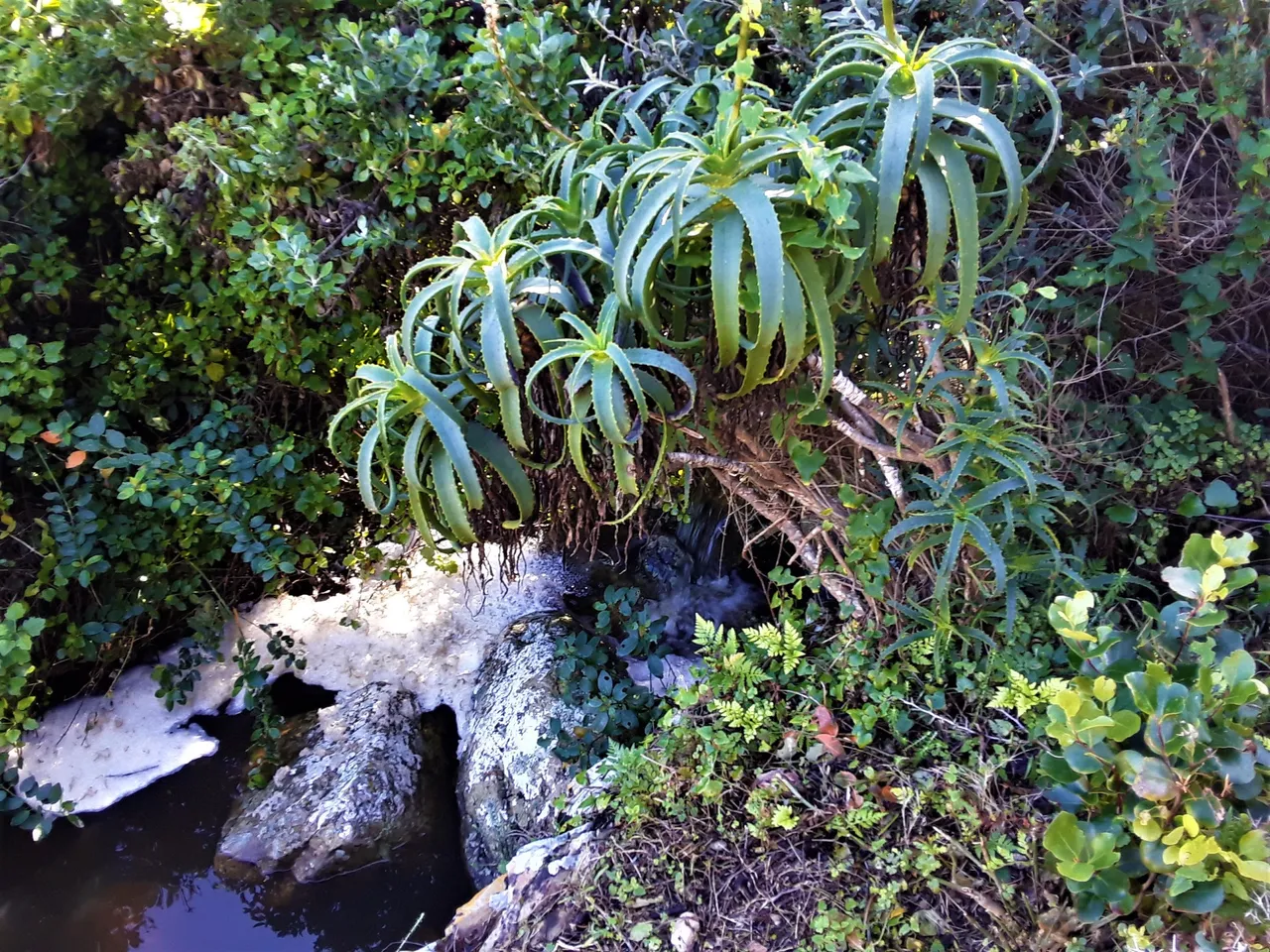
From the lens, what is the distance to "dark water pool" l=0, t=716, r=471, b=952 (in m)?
2.33

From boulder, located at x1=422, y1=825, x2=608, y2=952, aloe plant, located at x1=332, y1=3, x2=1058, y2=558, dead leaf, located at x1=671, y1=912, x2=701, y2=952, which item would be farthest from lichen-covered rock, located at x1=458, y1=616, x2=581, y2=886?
aloe plant, located at x1=332, y1=3, x2=1058, y2=558

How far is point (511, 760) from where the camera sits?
2418mm

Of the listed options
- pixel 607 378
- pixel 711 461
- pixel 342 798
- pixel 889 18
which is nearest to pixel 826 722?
pixel 711 461

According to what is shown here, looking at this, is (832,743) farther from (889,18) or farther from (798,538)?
(889,18)

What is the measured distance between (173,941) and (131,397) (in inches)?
67.3

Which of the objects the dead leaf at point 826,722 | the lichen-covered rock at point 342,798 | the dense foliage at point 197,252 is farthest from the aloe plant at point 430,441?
the lichen-covered rock at point 342,798

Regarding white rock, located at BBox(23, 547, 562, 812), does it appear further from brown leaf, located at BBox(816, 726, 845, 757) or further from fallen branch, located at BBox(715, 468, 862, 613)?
brown leaf, located at BBox(816, 726, 845, 757)

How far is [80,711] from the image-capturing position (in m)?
2.76

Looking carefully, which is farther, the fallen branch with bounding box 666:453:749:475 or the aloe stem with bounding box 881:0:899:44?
the fallen branch with bounding box 666:453:749:475

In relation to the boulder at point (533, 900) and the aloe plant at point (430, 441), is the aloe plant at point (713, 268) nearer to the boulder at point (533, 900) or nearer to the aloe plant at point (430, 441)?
the aloe plant at point (430, 441)

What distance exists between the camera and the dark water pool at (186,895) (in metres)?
2.33

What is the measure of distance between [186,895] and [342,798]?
0.58m

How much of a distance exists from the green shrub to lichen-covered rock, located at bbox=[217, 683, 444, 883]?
2.09m

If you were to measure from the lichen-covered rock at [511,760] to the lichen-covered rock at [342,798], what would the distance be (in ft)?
0.62
